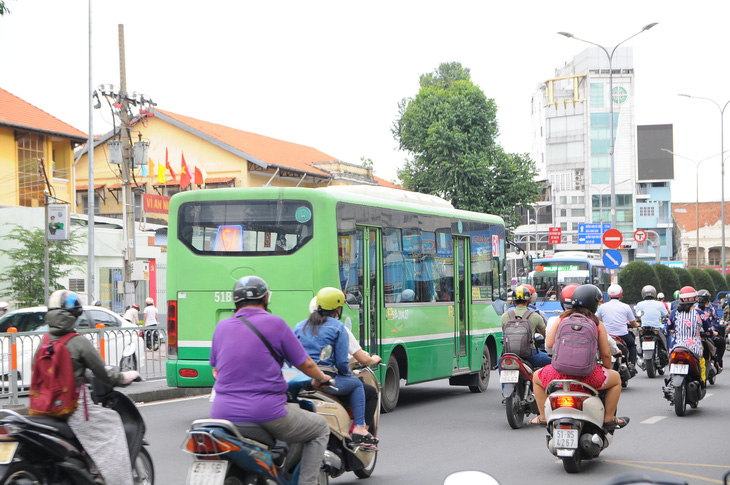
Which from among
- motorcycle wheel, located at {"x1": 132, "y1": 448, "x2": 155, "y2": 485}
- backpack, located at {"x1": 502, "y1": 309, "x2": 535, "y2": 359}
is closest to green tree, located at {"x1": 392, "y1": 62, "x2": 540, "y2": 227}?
backpack, located at {"x1": 502, "y1": 309, "x2": 535, "y2": 359}

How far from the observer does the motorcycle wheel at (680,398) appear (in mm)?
12273

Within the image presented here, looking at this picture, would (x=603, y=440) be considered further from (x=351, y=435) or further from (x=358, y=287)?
(x=358, y=287)

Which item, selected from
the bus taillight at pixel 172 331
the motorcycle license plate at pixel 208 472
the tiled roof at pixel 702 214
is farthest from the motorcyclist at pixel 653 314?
the tiled roof at pixel 702 214

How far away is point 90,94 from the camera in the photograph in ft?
103

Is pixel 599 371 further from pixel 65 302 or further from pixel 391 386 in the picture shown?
pixel 391 386

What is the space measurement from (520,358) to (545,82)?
99.6 metres

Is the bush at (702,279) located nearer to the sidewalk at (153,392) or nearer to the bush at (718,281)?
the bush at (718,281)

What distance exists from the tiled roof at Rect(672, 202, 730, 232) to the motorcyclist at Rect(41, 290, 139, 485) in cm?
12500

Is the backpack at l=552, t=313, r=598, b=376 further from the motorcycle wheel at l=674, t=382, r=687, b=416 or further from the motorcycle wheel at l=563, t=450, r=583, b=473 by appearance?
the motorcycle wheel at l=674, t=382, r=687, b=416

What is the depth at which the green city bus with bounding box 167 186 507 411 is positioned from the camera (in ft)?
40.8

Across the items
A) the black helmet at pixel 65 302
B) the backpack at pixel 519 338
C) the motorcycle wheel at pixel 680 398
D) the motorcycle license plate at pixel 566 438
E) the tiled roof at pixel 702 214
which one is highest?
the tiled roof at pixel 702 214

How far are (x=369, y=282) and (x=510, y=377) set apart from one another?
112 inches

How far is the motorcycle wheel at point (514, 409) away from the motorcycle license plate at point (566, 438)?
10.3 ft

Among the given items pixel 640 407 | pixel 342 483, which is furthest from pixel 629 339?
pixel 342 483
